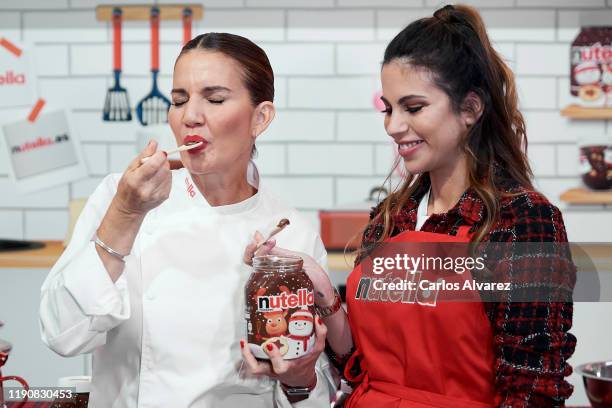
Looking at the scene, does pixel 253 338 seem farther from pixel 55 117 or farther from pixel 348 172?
pixel 55 117

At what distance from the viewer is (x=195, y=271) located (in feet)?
4.91

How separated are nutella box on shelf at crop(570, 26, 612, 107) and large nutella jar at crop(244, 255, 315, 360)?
2676 mm

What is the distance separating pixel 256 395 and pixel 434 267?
40 centimetres

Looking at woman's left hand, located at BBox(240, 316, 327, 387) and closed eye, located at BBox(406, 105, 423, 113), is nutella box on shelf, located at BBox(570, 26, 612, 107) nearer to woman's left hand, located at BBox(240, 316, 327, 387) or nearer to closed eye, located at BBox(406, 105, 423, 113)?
closed eye, located at BBox(406, 105, 423, 113)

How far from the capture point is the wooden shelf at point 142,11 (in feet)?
11.6

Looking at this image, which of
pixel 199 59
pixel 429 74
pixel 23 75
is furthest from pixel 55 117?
pixel 429 74

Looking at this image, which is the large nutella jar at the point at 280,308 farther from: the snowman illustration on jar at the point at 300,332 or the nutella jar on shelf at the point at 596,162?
the nutella jar on shelf at the point at 596,162

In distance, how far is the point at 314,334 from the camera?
51.3 inches

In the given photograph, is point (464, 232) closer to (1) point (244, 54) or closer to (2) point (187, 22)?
(1) point (244, 54)

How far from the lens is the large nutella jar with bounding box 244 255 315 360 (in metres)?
1.23

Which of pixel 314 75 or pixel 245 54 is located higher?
pixel 314 75

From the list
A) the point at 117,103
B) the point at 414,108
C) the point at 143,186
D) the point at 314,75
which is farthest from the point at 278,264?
the point at 117,103

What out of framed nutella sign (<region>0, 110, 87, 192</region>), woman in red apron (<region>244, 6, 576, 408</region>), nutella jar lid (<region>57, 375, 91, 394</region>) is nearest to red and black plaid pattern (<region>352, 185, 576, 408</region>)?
woman in red apron (<region>244, 6, 576, 408</region>)

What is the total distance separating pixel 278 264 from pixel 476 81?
18.4 inches
